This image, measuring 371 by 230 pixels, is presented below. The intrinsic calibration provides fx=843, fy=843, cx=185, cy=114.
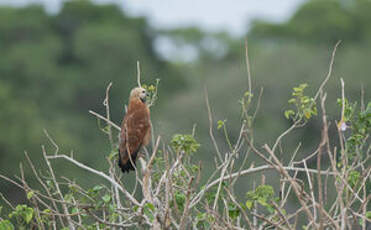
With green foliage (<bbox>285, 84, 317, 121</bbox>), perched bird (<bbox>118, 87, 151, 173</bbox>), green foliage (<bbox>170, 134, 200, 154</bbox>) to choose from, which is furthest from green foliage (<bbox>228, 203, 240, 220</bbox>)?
perched bird (<bbox>118, 87, 151, 173</bbox>)

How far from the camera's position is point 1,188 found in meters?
22.6

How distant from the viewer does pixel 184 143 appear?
4.56 meters

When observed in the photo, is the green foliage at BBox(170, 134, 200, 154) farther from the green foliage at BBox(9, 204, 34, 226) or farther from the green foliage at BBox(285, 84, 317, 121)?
the green foliage at BBox(9, 204, 34, 226)

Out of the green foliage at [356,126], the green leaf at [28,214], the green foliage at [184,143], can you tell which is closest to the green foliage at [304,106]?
the green foliage at [356,126]

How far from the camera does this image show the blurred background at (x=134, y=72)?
2845 centimetres

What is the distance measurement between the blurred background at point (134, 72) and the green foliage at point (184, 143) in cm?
1757

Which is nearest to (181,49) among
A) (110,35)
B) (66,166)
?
(110,35)

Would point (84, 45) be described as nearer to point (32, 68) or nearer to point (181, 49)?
point (32, 68)

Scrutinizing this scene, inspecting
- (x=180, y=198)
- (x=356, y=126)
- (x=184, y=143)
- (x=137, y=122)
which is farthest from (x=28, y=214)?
(x=137, y=122)

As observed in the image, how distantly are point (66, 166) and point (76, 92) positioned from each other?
11.4 m

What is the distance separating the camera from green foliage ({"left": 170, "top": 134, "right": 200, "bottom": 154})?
4.54 metres

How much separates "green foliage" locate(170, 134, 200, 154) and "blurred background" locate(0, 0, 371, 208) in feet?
57.6

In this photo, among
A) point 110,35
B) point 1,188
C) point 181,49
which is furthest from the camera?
point 181,49

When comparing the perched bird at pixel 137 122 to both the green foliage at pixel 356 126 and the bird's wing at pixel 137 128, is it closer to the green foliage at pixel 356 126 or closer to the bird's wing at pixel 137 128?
the bird's wing at pixel 137 128
